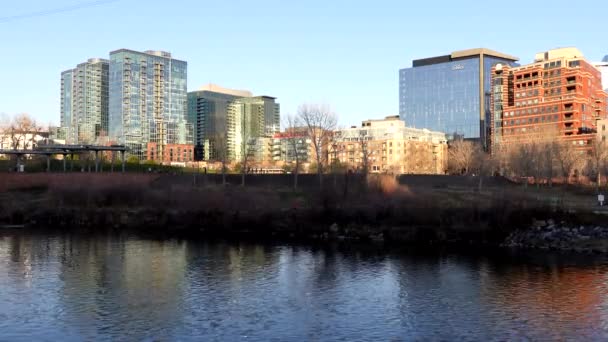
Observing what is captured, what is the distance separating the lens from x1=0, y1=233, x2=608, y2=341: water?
2805 centimetres

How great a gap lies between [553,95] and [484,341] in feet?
542

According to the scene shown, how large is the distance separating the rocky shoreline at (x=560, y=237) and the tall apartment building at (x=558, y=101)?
10928 cm

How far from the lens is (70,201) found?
278 feet

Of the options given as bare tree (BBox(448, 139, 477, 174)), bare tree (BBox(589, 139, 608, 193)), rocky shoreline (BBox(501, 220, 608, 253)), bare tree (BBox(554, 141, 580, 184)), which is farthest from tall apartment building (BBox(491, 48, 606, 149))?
rocky shoreline (BBox(501, 220, 608, 253))

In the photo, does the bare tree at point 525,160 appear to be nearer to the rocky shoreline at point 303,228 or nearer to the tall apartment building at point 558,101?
the rocky shoreline at point 303,228

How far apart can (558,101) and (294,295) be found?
15622cm

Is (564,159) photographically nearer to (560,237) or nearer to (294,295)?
(560,237)

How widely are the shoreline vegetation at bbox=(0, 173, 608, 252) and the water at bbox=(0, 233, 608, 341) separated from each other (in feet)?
29.8

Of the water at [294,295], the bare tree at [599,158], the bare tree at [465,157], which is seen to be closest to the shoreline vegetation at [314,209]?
the water at [294,295]

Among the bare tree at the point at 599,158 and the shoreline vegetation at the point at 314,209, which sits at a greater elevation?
the bare tree at the point at 599,158

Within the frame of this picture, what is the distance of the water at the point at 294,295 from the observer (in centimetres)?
2805

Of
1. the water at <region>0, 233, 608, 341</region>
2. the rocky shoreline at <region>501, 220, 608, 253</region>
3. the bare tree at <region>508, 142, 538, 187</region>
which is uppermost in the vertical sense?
the bare tree at <region>508, 142, 538, 187</region>

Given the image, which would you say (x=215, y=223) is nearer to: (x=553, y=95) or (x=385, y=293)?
(x=385, y=293)

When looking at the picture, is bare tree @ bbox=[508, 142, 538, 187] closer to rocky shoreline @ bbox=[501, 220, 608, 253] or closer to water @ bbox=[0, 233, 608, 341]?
rocky shoreline @ bbox=[501, 220, 608, 253]
